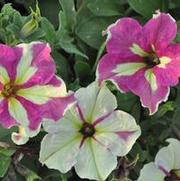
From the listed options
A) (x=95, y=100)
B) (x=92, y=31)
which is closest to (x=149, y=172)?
(x=95, y=100)

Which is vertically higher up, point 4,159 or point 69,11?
point 69,11

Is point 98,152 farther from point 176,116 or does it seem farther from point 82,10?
point 82,10

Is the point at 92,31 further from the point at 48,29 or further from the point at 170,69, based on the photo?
the point at 170,69

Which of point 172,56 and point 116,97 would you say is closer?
point 172,56

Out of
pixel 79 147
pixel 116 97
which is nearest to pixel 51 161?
pixel 79 147

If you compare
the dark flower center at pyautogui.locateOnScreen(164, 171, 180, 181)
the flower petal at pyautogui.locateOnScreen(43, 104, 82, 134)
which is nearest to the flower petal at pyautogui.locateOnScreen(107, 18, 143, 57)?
the flower petal at pyautogui.locateOnScreen(43, 104, 82, 134)

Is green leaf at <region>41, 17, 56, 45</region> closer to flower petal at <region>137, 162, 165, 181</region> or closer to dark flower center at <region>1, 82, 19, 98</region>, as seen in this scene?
dark flower center at <region>1, 82, 19, 98</region>

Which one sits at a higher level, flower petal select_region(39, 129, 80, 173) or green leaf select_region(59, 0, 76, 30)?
green leaf select_region(59, 0, 76, 30)
